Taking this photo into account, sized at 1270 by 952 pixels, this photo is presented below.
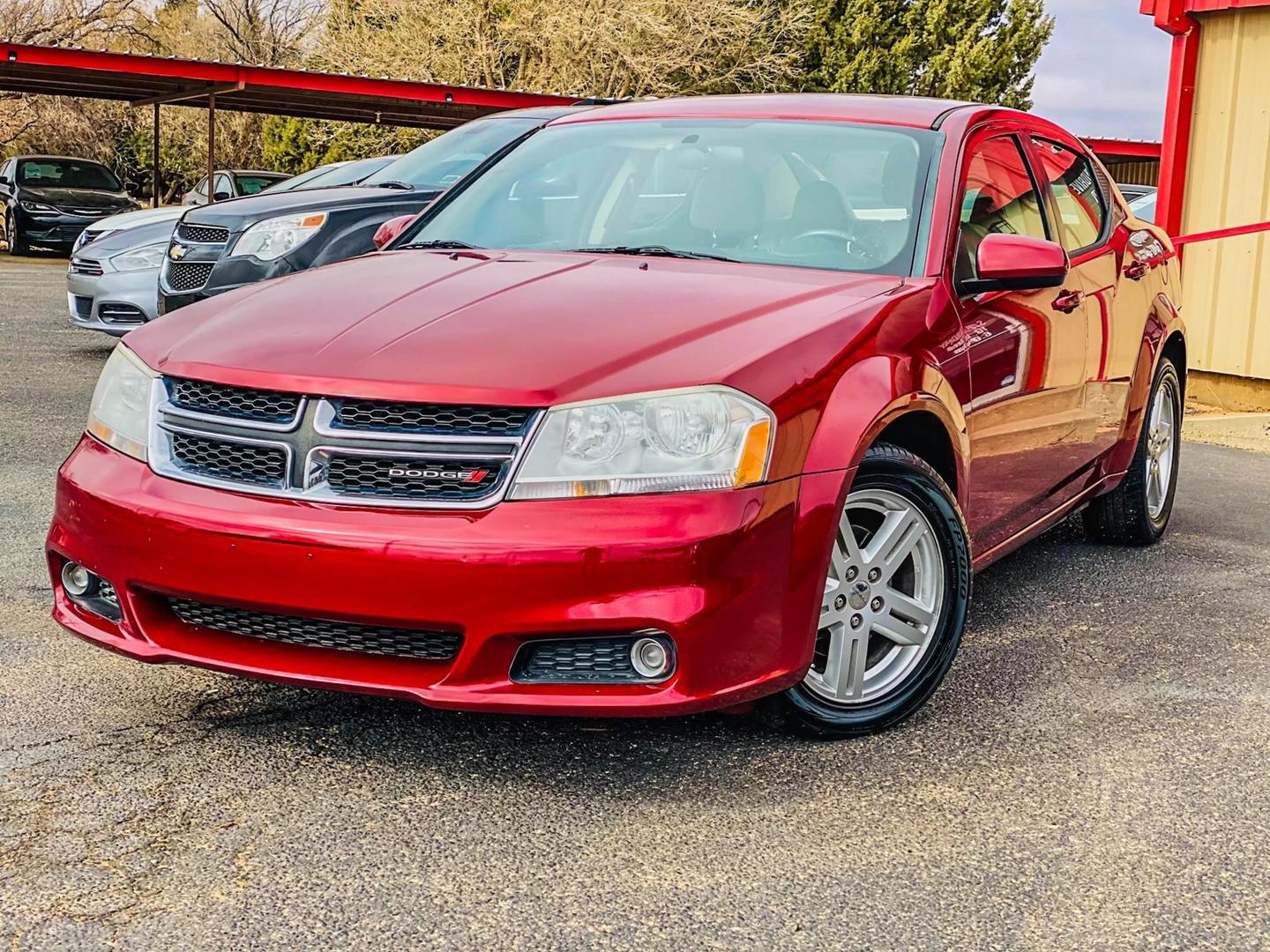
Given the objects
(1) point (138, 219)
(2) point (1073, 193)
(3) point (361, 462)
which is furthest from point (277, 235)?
(3) point (361, 462)

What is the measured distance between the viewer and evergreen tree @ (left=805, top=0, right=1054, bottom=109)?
130 ft

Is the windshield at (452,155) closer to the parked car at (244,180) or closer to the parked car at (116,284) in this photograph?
the parked car at (116,284)

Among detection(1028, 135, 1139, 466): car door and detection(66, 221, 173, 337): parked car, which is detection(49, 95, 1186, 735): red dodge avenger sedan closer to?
detection(1028, 135, 1139, 466): car door

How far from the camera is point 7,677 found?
372 cm

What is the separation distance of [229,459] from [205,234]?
580 cm

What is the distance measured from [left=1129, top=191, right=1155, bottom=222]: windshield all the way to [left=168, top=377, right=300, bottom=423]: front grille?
984 cm

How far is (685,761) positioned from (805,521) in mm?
640

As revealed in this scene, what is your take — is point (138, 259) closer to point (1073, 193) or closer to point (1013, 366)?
point (1073, 193)

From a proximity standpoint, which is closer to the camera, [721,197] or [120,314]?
[721,197]

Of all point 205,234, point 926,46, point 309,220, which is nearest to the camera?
point 309,220

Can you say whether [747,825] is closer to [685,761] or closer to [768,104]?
[685,761]

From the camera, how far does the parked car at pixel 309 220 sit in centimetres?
784

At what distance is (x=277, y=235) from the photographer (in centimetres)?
794

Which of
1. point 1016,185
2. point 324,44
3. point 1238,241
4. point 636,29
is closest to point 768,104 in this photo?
point 1016,185
